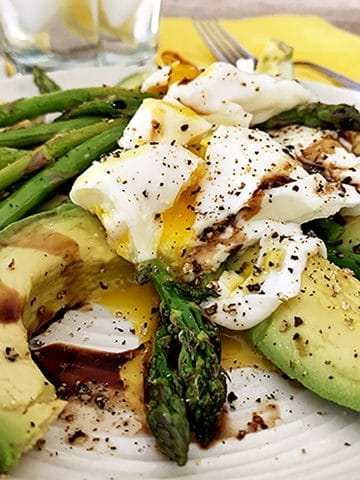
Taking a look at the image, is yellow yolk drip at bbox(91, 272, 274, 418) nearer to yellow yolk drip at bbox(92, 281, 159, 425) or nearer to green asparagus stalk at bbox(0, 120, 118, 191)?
yellow yolk drip at bbox(92, 281, 159, 425)

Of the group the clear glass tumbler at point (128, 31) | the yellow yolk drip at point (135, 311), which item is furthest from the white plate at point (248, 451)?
the clear glass tumbler at point (128, 31)

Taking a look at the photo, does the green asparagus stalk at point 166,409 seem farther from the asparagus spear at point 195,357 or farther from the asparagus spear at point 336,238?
the asparagus spear at point 336,238

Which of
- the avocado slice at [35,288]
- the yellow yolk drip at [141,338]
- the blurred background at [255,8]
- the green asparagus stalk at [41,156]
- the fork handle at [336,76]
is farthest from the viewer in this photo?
the blurred background at [255,8]

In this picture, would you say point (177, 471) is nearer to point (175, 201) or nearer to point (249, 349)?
point (249, 349)

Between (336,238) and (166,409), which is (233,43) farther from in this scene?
(166,409)

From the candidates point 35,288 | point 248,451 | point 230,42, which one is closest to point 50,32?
point 230,42

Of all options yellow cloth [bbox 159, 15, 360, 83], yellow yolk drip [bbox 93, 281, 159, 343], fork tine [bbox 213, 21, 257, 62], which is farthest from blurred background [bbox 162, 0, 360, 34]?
yellow yolk drip [bbox 93, 281, 159, 343]
